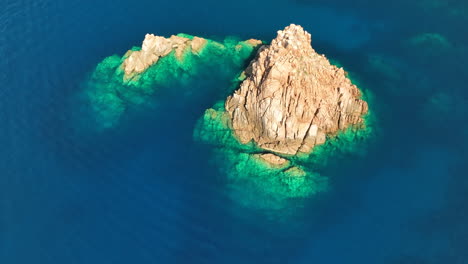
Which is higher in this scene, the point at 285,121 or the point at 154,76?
the point at 154,76

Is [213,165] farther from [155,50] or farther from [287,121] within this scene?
[155,50]

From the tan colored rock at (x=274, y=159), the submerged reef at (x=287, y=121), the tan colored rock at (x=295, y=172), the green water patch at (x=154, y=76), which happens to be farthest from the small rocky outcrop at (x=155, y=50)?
the tan colored rock at (x=295, y=172)

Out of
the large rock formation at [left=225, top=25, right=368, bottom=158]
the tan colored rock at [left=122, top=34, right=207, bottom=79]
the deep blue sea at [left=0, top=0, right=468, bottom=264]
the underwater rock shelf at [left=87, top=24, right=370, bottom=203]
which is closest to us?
the deep blue sea at [left=0, top=0, right=468, bottom=264]

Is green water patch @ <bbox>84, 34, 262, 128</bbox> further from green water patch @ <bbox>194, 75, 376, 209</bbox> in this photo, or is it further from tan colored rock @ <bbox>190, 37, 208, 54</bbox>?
Result: green water patch @ <bbox>194, 75, 376, 209</bbox>

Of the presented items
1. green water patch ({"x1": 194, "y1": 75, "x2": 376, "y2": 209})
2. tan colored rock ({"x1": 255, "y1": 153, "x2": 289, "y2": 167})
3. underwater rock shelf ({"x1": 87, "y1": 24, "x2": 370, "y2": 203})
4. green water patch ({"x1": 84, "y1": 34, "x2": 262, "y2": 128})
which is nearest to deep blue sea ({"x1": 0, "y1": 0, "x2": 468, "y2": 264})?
green water patch ({"x1": 194, "y1": 75, "x2": 376, "y2": 209})

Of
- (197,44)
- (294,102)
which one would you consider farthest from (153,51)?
(294,102)

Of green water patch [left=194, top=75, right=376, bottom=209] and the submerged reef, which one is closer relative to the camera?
green water patch [left=194, top=75, right=376, bottom=209]

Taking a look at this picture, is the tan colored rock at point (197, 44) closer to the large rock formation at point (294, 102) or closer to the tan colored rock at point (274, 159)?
the large rock formation at point (294, 102)
